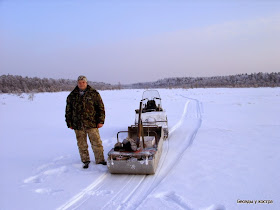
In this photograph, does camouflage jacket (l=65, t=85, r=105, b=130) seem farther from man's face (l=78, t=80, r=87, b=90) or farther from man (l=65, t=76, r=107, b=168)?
man's face (l=78, t=80, r=87, b=90)

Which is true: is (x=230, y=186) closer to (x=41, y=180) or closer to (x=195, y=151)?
(x=195, y=151)

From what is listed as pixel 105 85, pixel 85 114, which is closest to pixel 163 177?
pixel 85 114

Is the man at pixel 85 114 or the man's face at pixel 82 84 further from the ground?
the man's face at pixel 82 84

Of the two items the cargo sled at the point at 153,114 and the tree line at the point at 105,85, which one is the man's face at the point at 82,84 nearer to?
the cargo sled at the point at 153,114

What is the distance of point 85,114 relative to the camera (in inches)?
227

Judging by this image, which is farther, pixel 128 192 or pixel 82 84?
pixel 82 84

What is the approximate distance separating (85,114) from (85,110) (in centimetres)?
10

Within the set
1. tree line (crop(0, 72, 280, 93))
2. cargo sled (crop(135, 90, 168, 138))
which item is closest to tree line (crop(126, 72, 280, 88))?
tree line (crop(0, 72, 280, 93))

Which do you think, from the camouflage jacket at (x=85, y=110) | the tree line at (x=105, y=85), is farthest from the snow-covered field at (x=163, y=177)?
the tree line at (x=105, y=85)

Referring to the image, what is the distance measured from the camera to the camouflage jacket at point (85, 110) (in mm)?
5770

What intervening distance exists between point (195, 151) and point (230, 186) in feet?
7.74

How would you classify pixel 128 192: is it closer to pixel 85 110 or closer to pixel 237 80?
pixel 85 110

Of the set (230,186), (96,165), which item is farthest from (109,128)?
(230,186)

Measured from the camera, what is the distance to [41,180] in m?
5.25
